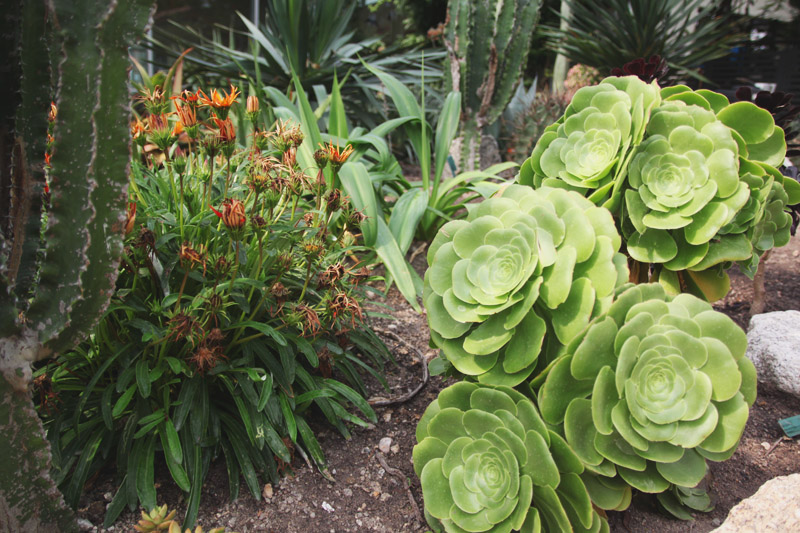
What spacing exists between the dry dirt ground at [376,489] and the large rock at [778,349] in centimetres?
5

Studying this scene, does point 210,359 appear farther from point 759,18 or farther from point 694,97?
point 759,18

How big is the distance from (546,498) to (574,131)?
91cm

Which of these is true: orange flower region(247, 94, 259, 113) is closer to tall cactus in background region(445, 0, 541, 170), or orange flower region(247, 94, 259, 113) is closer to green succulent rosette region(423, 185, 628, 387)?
green succulent rosette region(423, 185, 628, 387)

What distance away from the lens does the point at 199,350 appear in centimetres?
143

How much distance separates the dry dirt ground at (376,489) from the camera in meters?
1.47

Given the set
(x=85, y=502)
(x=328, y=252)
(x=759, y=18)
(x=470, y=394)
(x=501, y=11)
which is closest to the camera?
(x=470, y=394)

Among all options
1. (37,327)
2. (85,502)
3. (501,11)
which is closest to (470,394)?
(37,327)

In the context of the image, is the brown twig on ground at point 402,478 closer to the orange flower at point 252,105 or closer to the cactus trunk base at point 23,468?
the cactus trunk base at point 23,468

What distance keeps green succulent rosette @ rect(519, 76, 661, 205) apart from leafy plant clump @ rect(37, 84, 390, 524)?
0.57m

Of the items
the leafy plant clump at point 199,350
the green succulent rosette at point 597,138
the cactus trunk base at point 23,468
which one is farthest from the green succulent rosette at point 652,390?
the cactus trunk base at point 23,468

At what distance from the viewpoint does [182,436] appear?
1.58m

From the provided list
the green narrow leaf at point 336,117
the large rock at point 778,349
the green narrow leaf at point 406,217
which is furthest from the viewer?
the green narrow leaf at point 336,117

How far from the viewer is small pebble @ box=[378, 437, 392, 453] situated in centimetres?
176

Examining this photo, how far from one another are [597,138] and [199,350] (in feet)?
3.69
